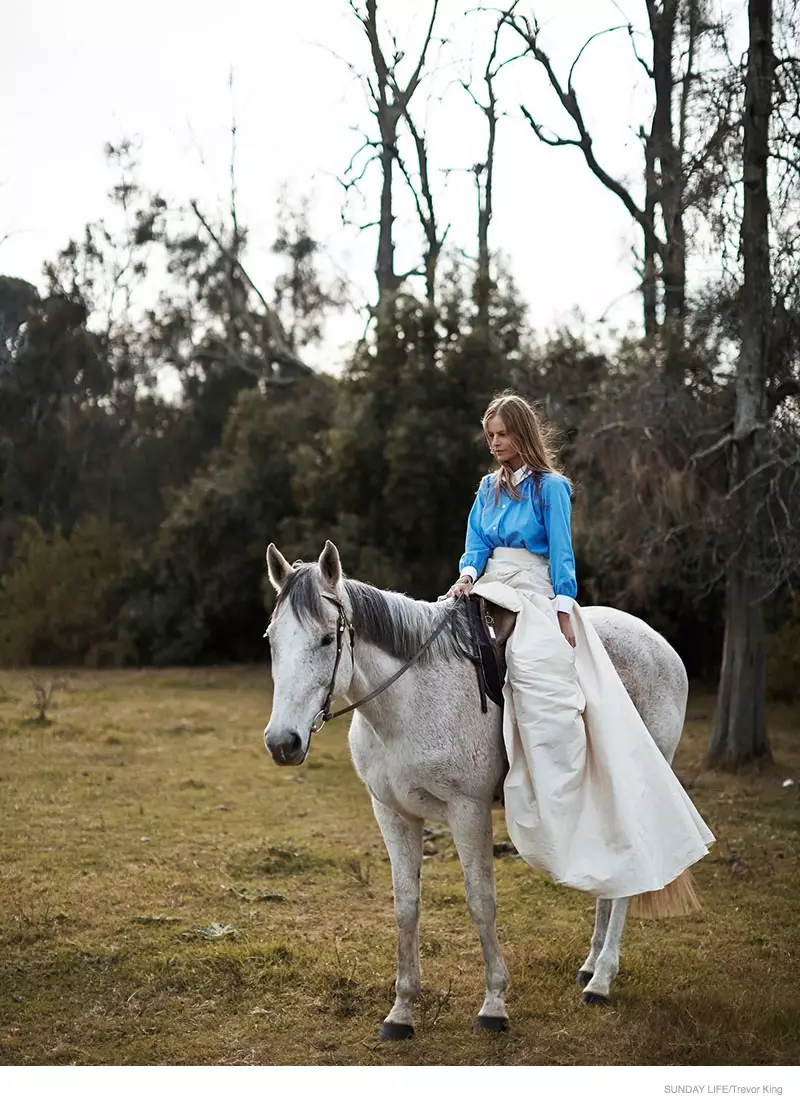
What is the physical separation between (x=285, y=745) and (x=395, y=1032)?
125cm

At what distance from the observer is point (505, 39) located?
723 centimetres

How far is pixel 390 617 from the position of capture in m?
3.38

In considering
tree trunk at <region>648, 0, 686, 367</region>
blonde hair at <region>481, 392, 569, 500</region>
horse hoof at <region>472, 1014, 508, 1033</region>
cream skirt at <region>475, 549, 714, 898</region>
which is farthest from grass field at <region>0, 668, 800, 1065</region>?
tree trunk at <region>648, 0, 686, 367</region>

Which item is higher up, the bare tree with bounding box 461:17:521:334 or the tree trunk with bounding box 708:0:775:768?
the bare tree with bounding box 461:17:521:334

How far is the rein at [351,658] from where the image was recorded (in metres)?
3.08

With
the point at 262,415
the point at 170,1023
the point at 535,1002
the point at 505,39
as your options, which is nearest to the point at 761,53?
the point at 505,39

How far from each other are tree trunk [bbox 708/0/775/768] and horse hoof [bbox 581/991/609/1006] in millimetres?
4583

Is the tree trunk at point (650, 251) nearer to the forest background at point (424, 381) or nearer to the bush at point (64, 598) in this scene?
the forest background at point (424, 381)

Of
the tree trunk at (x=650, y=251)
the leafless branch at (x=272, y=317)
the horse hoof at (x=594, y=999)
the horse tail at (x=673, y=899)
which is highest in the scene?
the leafless branch at (x=272, y=317)

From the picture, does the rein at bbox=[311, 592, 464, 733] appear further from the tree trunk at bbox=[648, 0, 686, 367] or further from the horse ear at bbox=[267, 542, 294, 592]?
the tree trunk at bbox=[648, 0, 686, 367]

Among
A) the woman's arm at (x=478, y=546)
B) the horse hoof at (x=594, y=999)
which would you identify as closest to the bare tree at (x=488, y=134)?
the woman's arm at (x=478, y=546)

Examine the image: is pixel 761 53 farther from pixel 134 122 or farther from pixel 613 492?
pixel 134 122

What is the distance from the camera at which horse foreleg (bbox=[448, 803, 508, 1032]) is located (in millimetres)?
3400

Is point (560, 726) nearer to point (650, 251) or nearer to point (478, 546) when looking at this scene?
point (478, 546)
